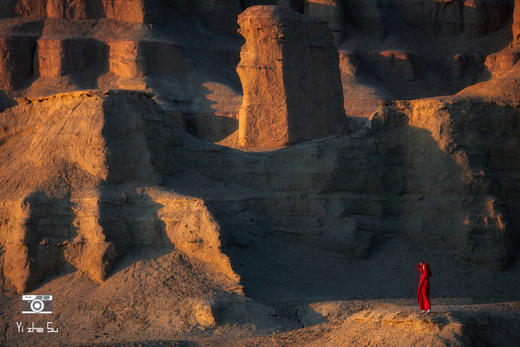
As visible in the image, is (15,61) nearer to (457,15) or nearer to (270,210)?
(270,210)

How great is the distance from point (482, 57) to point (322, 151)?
2874 cm

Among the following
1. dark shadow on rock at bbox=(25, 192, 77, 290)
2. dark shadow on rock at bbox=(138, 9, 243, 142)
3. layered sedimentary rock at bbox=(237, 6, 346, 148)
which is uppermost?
dark shadow on rock at bbox=(138, 9, 243, 142)

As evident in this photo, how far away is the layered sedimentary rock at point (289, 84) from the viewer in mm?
25484

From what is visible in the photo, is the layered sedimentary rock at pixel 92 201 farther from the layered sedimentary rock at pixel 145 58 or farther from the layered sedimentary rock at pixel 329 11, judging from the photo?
→ the layered sedimentary rock at pixel 329 11

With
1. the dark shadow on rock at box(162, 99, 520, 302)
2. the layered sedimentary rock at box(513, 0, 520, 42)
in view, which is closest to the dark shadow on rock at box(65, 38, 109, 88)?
the dark shadow on rock at box(162, 99, 520, 302)

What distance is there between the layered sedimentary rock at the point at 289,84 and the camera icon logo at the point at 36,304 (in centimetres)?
1109

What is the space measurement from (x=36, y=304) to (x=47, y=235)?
1470 mm

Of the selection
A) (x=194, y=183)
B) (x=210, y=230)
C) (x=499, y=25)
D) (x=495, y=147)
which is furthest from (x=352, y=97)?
(x=210, y=230)

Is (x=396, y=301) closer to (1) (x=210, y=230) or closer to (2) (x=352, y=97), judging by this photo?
(1) (x=210, y=230)

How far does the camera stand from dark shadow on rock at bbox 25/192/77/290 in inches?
631

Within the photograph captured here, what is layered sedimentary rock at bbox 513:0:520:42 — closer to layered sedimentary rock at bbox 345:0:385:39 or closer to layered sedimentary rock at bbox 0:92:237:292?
layered sedimentary rock at bbox 345:0:385:39

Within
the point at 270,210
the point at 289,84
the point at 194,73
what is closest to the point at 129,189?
the point at 270,210

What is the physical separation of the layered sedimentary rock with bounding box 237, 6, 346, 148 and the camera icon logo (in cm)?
1109

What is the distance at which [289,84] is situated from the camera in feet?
83.8
